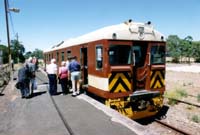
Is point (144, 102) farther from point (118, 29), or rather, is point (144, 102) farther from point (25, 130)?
point (25, 130)

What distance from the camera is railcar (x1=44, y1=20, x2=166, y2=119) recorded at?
9.39 meters

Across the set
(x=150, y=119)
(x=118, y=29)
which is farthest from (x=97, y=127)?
(x=150, y=119)

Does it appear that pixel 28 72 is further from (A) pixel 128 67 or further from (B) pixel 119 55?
(A) pixel 128 67

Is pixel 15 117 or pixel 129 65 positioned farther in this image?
pixel 129 65

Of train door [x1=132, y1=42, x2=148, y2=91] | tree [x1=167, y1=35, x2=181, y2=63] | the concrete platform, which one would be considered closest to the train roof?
train door [x1=132, y1=42, x2=148, y2=91]

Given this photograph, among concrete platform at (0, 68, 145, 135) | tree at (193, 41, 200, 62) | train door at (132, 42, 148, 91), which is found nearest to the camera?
concrete platform at (0, 68, 145, 135)

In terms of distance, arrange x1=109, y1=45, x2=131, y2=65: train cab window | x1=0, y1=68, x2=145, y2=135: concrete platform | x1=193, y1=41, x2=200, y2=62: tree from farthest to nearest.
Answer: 1. x1=193, y1=41, x2=200, y2=62: tree
2. x1=109, y1=45, x2=131, y2=65: train cab window
3. x1=0, y1=68, x2=145, y2=135: concrete platform

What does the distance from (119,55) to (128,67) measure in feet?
1.96

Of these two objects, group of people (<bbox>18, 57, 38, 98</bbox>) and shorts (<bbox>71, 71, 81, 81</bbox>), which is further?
group of people (<bbox>18, 57, 38, 98</bbox>)

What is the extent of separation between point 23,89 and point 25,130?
5.33 metres

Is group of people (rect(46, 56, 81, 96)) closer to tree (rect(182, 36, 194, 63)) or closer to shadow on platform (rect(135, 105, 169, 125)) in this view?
shadow on platform (rect(135, 105, 169, 125))

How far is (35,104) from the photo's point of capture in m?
10.5

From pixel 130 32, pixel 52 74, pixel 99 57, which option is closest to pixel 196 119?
pixel 130 32

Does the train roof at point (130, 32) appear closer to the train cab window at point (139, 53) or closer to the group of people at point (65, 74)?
the train cab window at point (139, 53)
